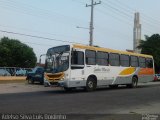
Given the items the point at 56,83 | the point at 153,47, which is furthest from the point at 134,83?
the point at 153,47

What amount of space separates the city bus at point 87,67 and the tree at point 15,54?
55525 mm

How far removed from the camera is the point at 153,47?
2311 inches

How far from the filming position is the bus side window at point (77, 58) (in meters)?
21.4

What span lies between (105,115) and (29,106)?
10.8 feet

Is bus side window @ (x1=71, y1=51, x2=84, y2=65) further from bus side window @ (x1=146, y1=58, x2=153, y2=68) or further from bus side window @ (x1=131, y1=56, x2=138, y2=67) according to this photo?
bus side window @ (x1=146, y1=58, x2=153, y2=68)

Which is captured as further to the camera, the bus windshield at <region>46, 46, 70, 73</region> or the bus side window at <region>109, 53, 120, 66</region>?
the bus side window at <region>109, 53, 120, 66</region>

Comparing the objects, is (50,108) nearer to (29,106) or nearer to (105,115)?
(29,106)

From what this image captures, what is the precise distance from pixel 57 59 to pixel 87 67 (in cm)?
208

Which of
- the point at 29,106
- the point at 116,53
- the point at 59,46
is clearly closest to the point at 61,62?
the point at 59,46

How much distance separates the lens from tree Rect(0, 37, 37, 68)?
262 ft

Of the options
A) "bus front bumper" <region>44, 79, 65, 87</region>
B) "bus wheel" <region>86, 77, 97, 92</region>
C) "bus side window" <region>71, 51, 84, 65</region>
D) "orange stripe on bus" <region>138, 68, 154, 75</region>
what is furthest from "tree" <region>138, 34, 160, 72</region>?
"bus front bumper" <region>44, 79, 65, 87</region>

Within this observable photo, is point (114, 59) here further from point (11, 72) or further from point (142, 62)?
point (11, 72)

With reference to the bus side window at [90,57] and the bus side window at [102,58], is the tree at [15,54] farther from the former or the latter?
the bus side window at [90,57]

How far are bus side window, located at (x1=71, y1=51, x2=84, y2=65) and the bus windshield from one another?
385 millimetres
